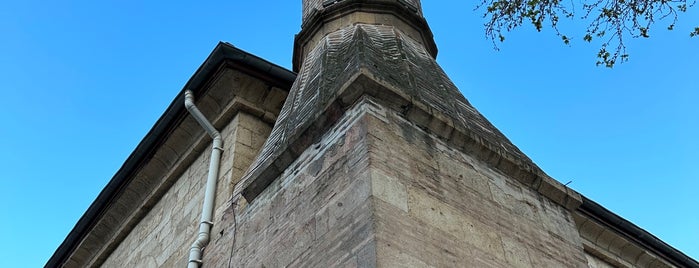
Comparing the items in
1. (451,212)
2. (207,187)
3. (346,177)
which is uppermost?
(207,187)

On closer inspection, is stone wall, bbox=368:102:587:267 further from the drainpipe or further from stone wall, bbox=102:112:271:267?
the drainpipe

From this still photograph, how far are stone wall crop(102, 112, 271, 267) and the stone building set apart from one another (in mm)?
19

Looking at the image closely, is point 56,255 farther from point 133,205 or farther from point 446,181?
point 446,181

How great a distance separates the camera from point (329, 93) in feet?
14.3

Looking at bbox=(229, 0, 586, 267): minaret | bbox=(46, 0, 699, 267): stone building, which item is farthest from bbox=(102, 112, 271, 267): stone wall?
bbox=(229, 0, 586, 267): minaret

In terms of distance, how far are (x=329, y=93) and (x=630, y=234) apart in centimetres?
413

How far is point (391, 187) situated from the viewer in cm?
329

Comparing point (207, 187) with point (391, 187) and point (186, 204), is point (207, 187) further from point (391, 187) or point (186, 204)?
point (391, 187)

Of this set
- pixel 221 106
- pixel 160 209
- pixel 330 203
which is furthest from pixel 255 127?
pixel 330 203

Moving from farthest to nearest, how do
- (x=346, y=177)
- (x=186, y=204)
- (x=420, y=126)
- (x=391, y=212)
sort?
1. (x=186, y=204)
2. (x=420, y=126)
3. (x=346, y=177)
4. (x=391, y=212)

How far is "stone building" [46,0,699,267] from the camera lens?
10.8 ft

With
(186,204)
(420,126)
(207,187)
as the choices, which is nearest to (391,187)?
(420,126)

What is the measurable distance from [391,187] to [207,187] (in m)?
2.34

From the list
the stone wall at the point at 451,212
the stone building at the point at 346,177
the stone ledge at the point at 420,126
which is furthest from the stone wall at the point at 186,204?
the stone wall at the point at 451,212
